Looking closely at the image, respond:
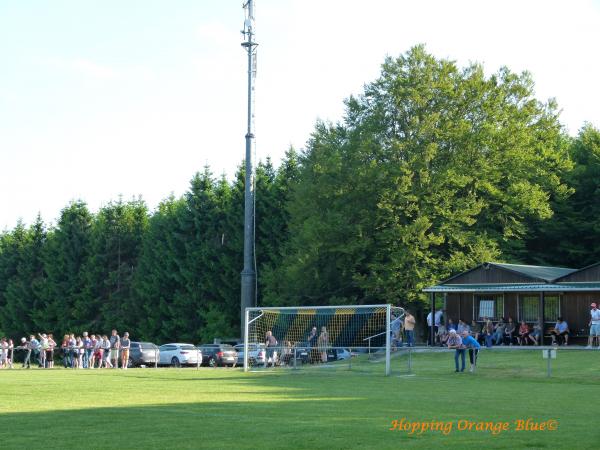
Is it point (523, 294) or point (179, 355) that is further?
point (179, 355)

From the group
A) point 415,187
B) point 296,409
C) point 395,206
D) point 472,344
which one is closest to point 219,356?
point 395,206

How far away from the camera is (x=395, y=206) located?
5222 cm

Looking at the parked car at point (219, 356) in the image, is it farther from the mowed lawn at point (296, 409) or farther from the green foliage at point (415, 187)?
the mowed lawn at point (296, 409)

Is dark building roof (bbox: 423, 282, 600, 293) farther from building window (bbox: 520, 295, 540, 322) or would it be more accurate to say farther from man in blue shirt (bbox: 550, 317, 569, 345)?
man in blue shirt (bbox: 550, 317, 569, 345)

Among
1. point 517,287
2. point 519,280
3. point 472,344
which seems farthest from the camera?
point 519,280

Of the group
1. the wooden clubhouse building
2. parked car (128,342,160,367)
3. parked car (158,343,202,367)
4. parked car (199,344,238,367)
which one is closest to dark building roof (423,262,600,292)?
the wooden clubhouse building

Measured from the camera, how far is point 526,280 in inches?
1708

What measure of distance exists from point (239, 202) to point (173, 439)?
2026 inches

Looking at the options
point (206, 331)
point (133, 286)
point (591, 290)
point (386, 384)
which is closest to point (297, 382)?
point (386, 384)

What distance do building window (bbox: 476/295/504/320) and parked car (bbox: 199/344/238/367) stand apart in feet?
40.3

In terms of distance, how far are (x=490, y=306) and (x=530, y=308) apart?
1951mm

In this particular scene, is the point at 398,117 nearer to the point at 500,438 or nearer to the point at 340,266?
the point at 340,266

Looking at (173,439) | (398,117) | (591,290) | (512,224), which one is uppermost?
(398,117)

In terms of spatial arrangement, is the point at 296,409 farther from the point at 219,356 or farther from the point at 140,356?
the point at 140,356
